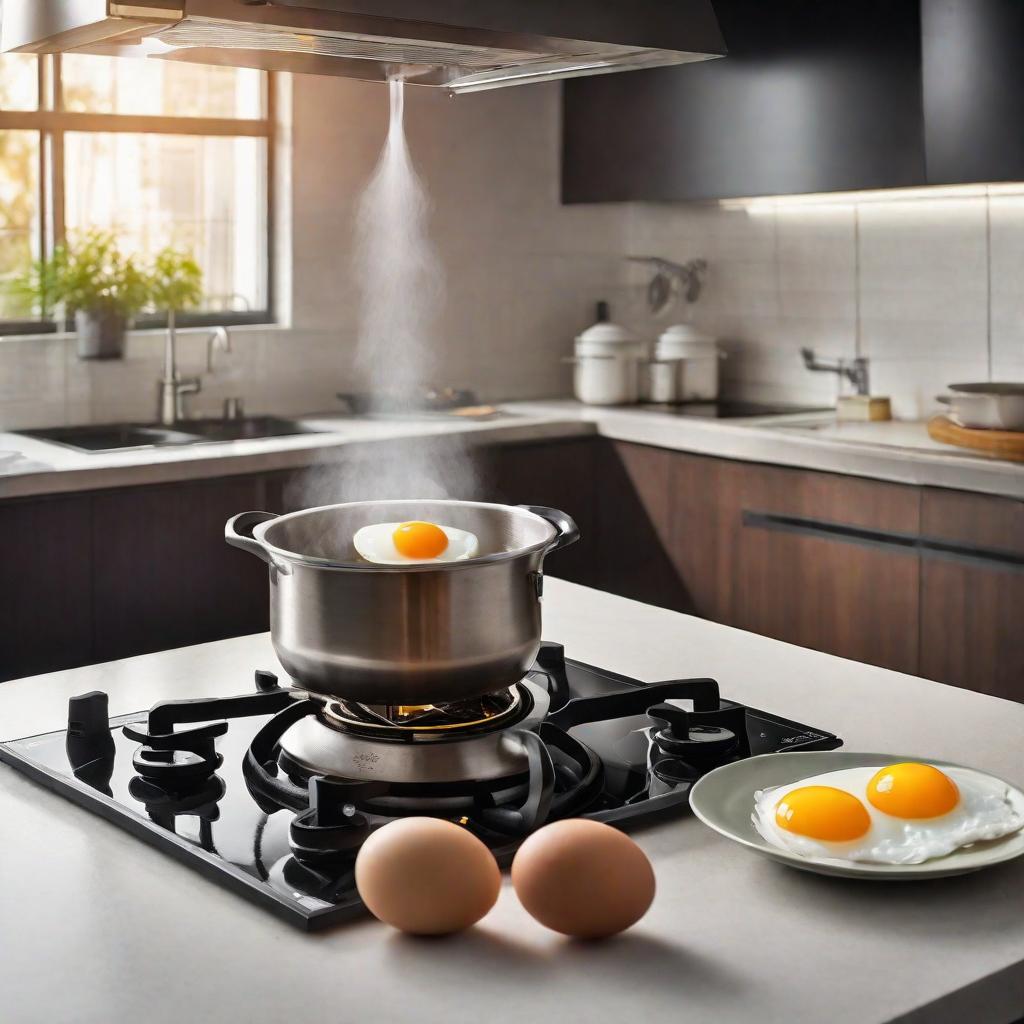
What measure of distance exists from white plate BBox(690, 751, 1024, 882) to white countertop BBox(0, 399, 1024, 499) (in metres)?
1.88

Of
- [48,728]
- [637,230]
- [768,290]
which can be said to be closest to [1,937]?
[48,728]

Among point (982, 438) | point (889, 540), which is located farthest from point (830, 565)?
point (982, 438)

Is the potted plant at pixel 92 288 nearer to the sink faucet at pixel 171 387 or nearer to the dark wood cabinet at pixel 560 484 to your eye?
the sink faucet at pixel 171 387

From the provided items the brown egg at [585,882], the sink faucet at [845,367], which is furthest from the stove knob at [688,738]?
the sink faucet at [845,367]

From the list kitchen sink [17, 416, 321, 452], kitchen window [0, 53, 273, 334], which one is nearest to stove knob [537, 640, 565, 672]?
kitchen sink [17, 416, 321, 452]

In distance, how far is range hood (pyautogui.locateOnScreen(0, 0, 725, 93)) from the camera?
3.89 feet

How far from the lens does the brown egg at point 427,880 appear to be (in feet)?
3.06

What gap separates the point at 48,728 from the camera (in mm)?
1405

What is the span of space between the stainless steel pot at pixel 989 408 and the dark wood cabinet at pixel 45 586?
6.23 ft

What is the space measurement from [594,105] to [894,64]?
44.0 inches

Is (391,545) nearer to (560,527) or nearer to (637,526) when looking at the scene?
(560,527)

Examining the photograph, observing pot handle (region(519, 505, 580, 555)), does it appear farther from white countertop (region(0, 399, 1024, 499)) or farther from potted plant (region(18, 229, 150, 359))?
potted plant (region(18, 229, 150, 359))

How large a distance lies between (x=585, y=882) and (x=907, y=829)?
0.27 m

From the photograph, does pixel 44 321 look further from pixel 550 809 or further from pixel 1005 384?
pixel 550 809
